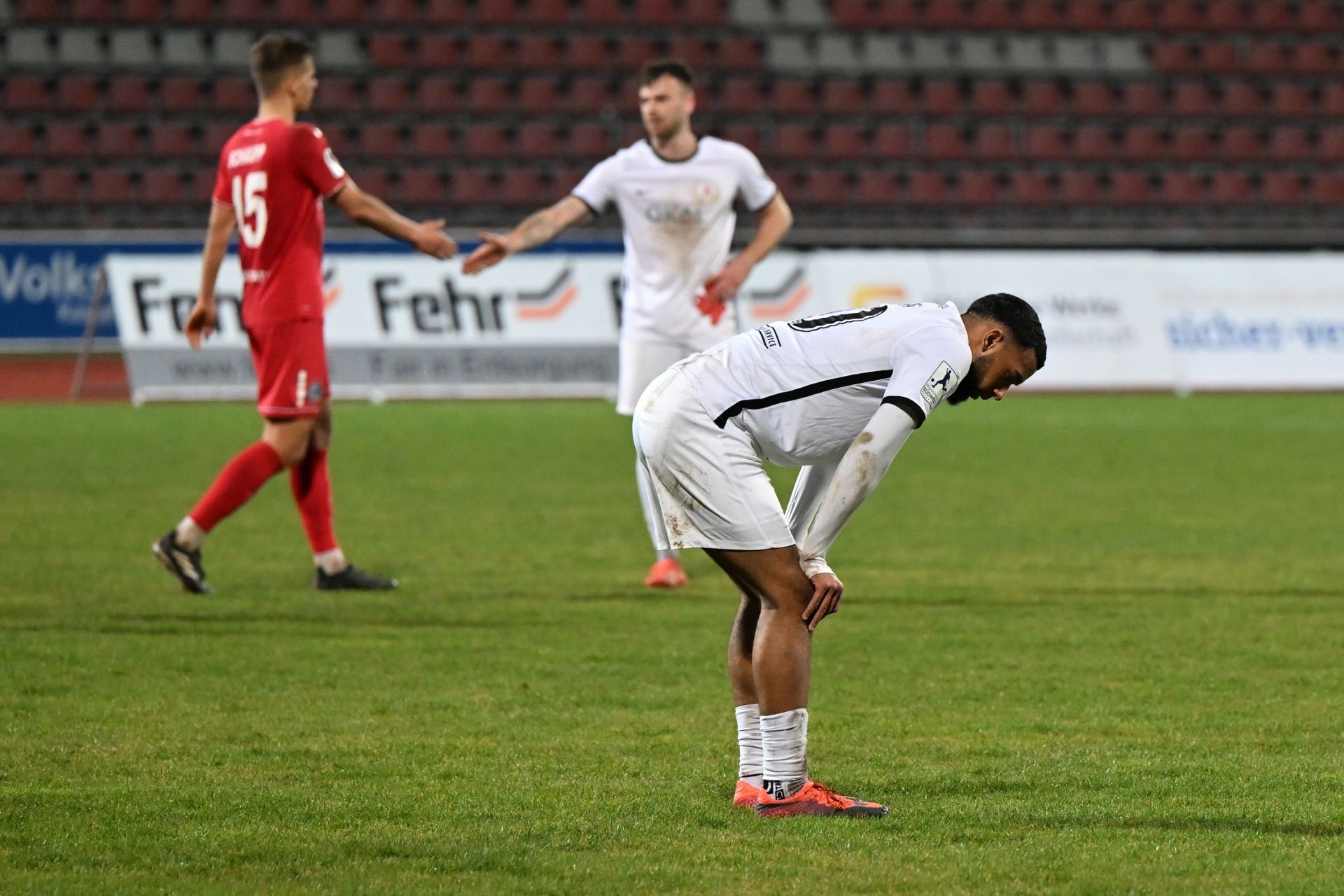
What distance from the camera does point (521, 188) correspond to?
80.5ft

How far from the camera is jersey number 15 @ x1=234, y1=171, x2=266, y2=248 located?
25.4 feet

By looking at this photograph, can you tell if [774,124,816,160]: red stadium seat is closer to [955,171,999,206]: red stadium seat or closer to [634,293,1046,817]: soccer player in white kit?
[955,171,999,206]: red stadium seat

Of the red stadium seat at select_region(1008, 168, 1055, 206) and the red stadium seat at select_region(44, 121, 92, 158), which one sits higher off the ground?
the red stadium seat at select_region(44, 121, 92, 158)

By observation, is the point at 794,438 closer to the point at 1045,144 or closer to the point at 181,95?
the point at 181,95

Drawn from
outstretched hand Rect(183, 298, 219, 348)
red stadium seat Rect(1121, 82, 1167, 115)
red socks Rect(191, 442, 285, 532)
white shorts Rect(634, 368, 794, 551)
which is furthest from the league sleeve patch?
red stadium seat Rect(1121, 82, 1167, 115)

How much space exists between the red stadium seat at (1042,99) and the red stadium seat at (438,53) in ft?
26.6

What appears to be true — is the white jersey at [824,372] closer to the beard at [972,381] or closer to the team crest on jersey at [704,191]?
the beard at [972,381]

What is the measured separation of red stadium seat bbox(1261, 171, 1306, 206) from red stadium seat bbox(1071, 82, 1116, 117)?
7.86 ft

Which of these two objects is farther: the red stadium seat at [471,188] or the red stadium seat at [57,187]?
the red stadium seat at [471,188]

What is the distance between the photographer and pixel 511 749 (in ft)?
16.0

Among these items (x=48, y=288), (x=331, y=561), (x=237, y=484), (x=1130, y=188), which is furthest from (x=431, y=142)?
(x=237, y=484)

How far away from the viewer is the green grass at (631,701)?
3.81 metres

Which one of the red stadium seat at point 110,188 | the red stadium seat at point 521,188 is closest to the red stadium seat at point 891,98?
the red stadium seat at point 521,188

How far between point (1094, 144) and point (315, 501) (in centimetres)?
2004
